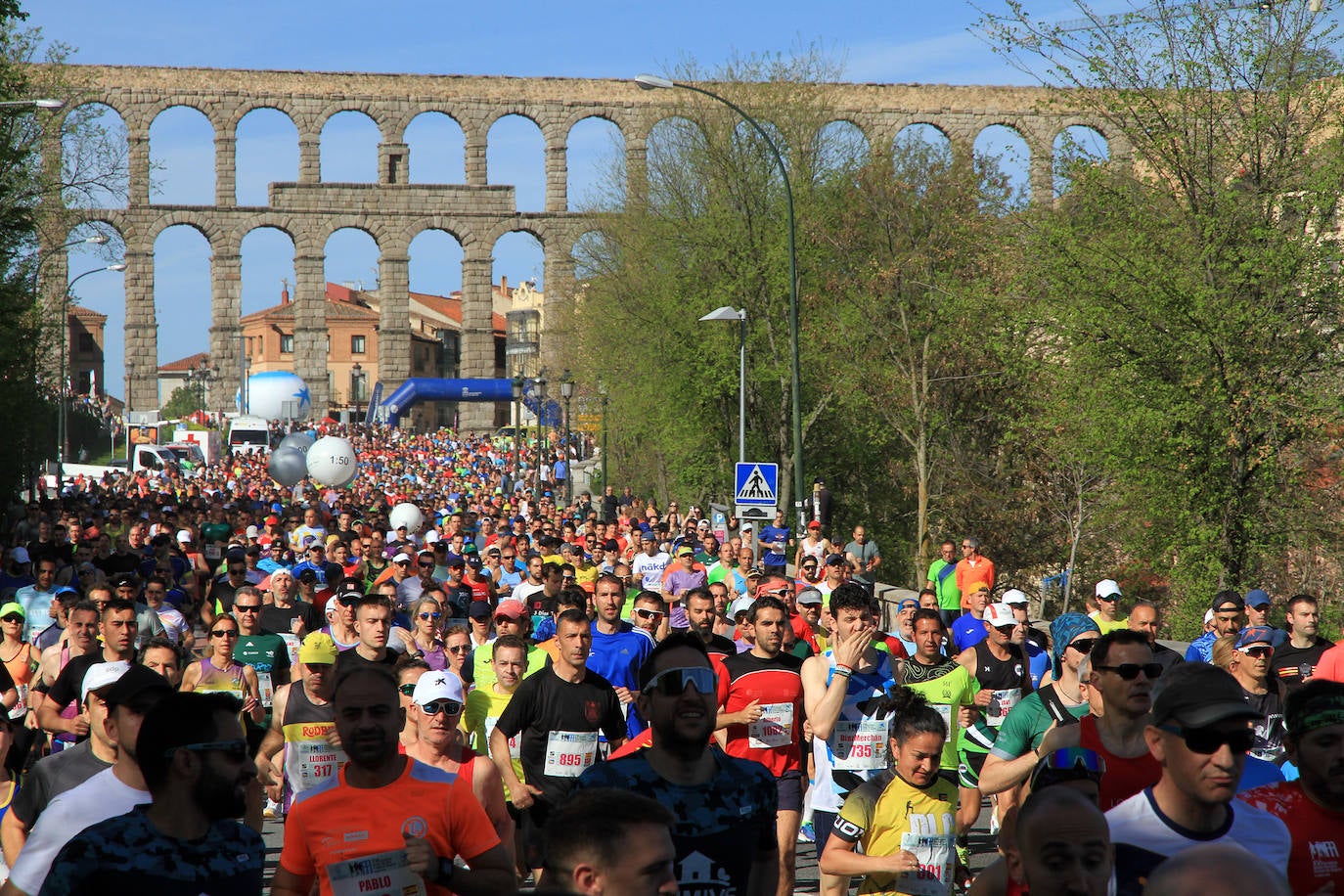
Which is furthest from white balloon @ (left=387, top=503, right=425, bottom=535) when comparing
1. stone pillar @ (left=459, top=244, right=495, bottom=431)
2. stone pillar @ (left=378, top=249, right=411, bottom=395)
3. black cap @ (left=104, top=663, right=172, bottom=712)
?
stone pillar @ (left=378, top=249, right=411, bottom=395)

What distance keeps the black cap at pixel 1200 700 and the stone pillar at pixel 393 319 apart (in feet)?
259

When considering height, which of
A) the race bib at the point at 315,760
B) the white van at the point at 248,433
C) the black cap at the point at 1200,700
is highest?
the black cap at the point at 1200,700

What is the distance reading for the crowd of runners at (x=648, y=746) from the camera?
13.5ft

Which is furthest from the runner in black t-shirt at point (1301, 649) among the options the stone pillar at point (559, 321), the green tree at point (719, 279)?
the stone pillar at point (559, 321)

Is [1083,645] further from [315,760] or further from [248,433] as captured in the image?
[248,433]

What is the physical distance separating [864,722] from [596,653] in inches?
95.2

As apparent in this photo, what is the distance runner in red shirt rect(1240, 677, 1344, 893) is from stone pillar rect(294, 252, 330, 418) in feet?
257

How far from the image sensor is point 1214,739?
4.07 meters

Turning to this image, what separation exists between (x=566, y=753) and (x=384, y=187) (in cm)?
7642

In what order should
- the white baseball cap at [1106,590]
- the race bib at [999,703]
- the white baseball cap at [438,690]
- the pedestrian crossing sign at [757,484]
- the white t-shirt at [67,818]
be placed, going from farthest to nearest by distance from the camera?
the pedestrian crossing sign at [757,484]
the white baseball cap at [1106,590]
the race bib at [999,703]
the white baseball cap at [438,690]
the white t-shirt at [67,818]

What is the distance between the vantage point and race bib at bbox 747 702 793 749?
25.8 ft

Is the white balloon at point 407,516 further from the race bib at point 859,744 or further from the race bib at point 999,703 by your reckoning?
the race bib at point 859,744

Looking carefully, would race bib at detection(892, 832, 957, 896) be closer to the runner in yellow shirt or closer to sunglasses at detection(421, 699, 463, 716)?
the runner in yellow shirt

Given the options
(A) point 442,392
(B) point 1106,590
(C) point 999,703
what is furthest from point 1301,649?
(A) point 442,392
